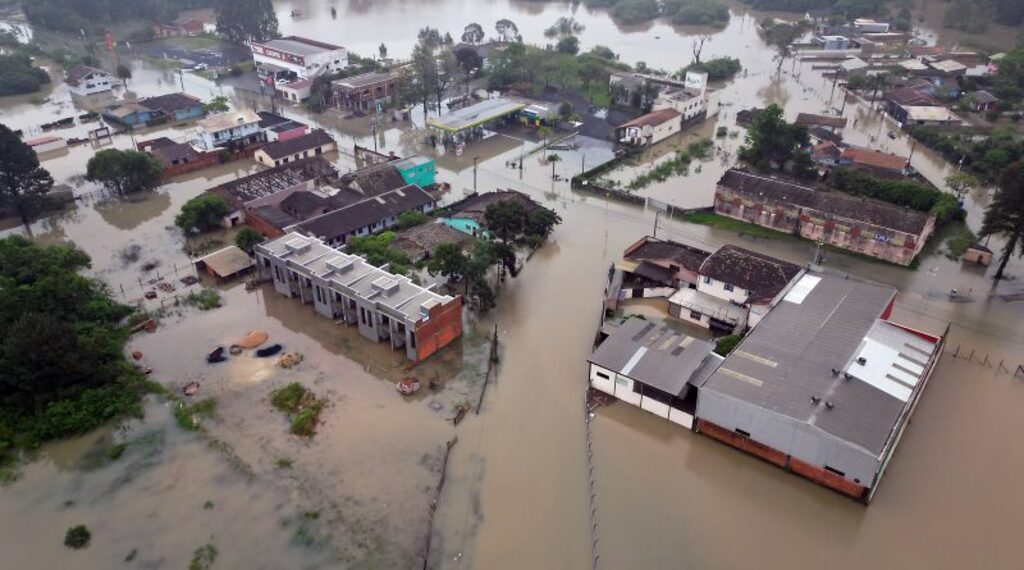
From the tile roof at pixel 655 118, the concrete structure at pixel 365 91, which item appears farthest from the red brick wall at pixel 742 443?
the concrete structure at pixel 365 91

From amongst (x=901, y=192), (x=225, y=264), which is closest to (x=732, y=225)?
(x=901, y=192)

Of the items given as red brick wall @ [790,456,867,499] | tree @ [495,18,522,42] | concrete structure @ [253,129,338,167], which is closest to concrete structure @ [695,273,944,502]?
red brick wall @ [790,456,867,499]

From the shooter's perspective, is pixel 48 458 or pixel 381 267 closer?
pixel 48 458

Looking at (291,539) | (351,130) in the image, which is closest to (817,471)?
(291,539)

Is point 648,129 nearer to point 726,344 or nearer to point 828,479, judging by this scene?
point 726,344

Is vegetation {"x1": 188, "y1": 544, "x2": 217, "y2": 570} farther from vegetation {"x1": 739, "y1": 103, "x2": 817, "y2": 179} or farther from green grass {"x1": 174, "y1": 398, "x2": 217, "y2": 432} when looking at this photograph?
vegetation {"x1": 739, "y1": 103, "x2": 817, "y2": 179}

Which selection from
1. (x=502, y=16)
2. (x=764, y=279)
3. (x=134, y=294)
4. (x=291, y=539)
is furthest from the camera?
(x=502, y=16)

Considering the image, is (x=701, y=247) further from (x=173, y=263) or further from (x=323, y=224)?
(x=173, y=263)

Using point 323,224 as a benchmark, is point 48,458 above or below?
below
